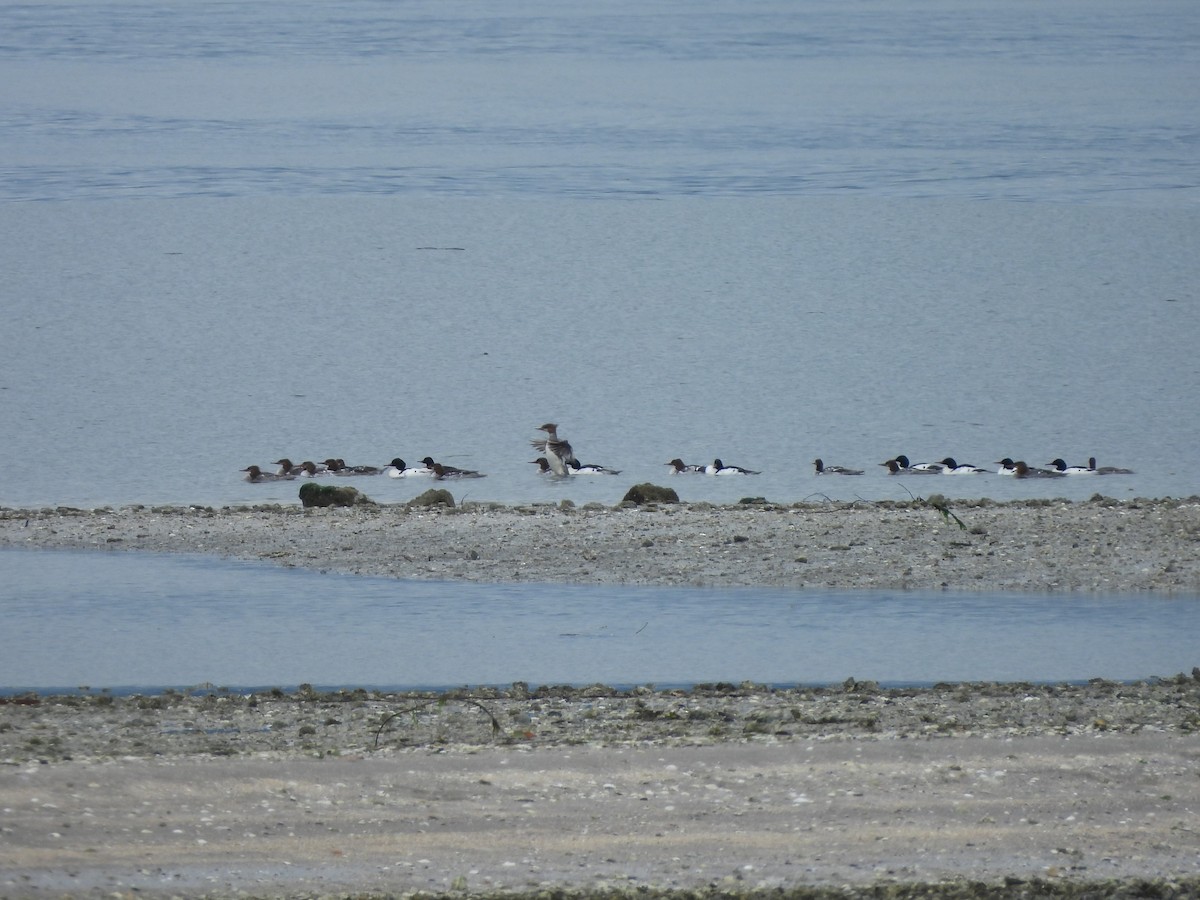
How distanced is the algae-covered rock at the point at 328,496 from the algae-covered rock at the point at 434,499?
0.45 metres

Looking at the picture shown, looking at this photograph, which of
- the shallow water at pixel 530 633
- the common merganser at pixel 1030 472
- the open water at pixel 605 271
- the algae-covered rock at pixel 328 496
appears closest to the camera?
the shallow water at pixel 530 633

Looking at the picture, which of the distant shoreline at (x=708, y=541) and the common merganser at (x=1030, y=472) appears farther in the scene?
the common merganser at (x=1030, y=472)

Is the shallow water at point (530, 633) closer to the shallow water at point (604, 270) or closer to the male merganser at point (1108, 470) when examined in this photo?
the shallow water at point (604, 270)

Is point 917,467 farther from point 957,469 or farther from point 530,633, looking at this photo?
point 530,633

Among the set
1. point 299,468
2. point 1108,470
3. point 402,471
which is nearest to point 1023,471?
point 1108,470

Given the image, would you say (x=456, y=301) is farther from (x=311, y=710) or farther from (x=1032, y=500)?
(x=311, y=710)

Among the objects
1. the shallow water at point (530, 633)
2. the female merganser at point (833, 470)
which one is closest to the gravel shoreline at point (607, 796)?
the shallow water at point (530, 633)

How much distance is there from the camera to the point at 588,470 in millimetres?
13672

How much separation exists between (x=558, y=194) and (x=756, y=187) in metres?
2.75

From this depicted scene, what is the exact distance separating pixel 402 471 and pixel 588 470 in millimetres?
1239

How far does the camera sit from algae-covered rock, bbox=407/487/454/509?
11992 millimetres

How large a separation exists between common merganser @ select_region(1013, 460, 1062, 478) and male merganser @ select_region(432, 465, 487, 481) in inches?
138

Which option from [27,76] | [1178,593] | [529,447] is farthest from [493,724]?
[27,76]

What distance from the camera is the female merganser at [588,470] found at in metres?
13.6
